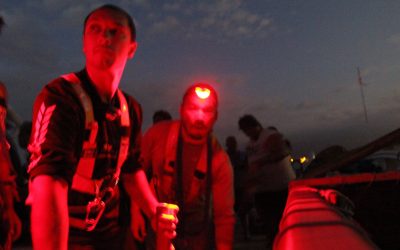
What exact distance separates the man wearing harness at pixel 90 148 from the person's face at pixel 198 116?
1.11m

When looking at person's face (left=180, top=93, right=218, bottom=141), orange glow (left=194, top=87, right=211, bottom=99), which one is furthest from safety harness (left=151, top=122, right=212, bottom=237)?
orange glow (left=194, top=87, right=211, bottom=99)

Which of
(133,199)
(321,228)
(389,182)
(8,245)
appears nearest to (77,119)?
(133,199)

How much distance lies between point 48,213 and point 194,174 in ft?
6.45

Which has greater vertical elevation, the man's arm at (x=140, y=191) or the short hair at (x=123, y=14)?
the short hair at (x=123, y=14)

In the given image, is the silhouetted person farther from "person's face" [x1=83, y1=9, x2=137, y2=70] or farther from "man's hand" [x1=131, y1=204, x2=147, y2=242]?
"person's face" [x1=83, y1=9, x2=137, y2=70]

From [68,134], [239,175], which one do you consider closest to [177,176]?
[68,134]

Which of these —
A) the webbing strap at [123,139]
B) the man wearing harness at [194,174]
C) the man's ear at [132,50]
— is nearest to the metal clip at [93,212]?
the webbing strap at [123,139]

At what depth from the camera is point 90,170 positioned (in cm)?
174

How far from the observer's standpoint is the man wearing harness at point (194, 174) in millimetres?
3219

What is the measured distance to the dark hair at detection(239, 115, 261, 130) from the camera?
572cm

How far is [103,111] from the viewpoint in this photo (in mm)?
1796

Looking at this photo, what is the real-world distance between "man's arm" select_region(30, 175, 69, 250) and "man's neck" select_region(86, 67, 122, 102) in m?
0.54

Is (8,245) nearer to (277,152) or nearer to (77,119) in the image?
(77,119)

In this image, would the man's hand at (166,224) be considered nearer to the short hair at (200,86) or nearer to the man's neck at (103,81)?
the man's neck at (103,81)
